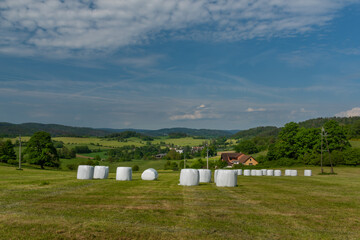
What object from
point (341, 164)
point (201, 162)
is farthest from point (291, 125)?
point (201, 162)

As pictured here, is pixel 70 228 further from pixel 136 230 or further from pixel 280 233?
pixel 280 233

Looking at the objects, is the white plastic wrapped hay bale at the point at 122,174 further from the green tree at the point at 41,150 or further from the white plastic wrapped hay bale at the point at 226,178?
the green tree at the point at 41,150

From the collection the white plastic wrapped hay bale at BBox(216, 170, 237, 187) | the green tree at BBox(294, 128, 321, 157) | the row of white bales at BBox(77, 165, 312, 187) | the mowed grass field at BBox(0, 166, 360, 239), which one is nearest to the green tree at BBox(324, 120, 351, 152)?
the green tree at BBox(294, 128, 321, 157)

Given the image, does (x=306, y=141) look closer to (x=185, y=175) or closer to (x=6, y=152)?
(x=185, y=175)

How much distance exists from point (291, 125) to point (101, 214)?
319 feet

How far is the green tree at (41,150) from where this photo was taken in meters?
81.4

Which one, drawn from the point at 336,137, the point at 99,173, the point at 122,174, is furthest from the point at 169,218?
the point at 336,137

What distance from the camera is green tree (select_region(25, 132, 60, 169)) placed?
8144cm

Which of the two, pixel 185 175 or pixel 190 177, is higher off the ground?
pixel 185 175

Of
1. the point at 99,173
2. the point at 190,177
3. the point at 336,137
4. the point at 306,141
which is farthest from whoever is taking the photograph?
the point at 306,141

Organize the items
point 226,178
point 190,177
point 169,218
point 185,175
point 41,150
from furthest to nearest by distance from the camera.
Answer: point 41,150 < point 185,175 < point 190,177 < point 226,178 < point 169,218

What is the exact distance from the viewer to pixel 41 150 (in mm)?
82938

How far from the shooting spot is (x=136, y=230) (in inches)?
429

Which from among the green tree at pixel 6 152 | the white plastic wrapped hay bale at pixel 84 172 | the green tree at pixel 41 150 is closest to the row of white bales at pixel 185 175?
the white plastic wrapped hay bale at pixel 84 172
